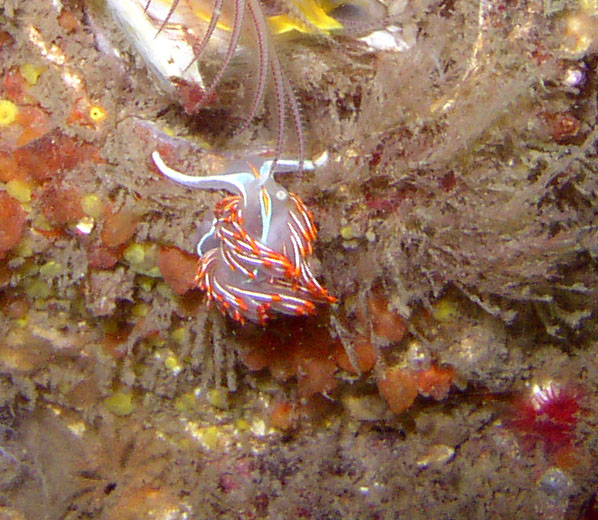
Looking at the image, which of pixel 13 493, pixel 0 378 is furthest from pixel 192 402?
pixel 13 493

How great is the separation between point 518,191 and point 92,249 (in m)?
2.43

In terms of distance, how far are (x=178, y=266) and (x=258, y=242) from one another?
0.71 metres

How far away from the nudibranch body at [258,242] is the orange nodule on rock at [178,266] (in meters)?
0.27

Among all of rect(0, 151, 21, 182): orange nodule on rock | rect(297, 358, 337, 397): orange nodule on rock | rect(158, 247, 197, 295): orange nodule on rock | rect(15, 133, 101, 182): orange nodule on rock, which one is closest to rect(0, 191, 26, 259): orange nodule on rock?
rect(0, 151, 21, 182): orange nodule on rock

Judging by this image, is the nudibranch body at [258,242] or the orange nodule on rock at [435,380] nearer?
the nudibranch body at [258,242]

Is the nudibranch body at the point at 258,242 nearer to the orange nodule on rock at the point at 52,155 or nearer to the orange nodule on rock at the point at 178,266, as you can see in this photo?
the orange nodule on rock at the point at 178,266

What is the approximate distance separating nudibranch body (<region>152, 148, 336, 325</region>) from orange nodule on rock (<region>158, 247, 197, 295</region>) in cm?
27

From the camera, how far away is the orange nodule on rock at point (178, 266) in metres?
2.86

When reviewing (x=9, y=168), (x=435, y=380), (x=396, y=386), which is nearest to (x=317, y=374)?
(x=396, y=386)

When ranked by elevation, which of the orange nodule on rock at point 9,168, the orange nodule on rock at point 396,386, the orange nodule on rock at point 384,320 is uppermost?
the orange nodule on rock at point 9,168

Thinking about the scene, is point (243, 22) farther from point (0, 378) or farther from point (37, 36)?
point (0, 378)

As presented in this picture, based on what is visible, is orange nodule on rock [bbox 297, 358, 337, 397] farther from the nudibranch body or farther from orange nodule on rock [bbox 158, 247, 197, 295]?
orange nodule on rock [bbox 158, 247, 197, 295]

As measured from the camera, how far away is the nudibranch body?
2.38m

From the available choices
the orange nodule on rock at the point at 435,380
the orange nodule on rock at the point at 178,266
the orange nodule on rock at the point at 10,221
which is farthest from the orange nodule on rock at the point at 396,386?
the orange nodule on rock at the point at 10,221
